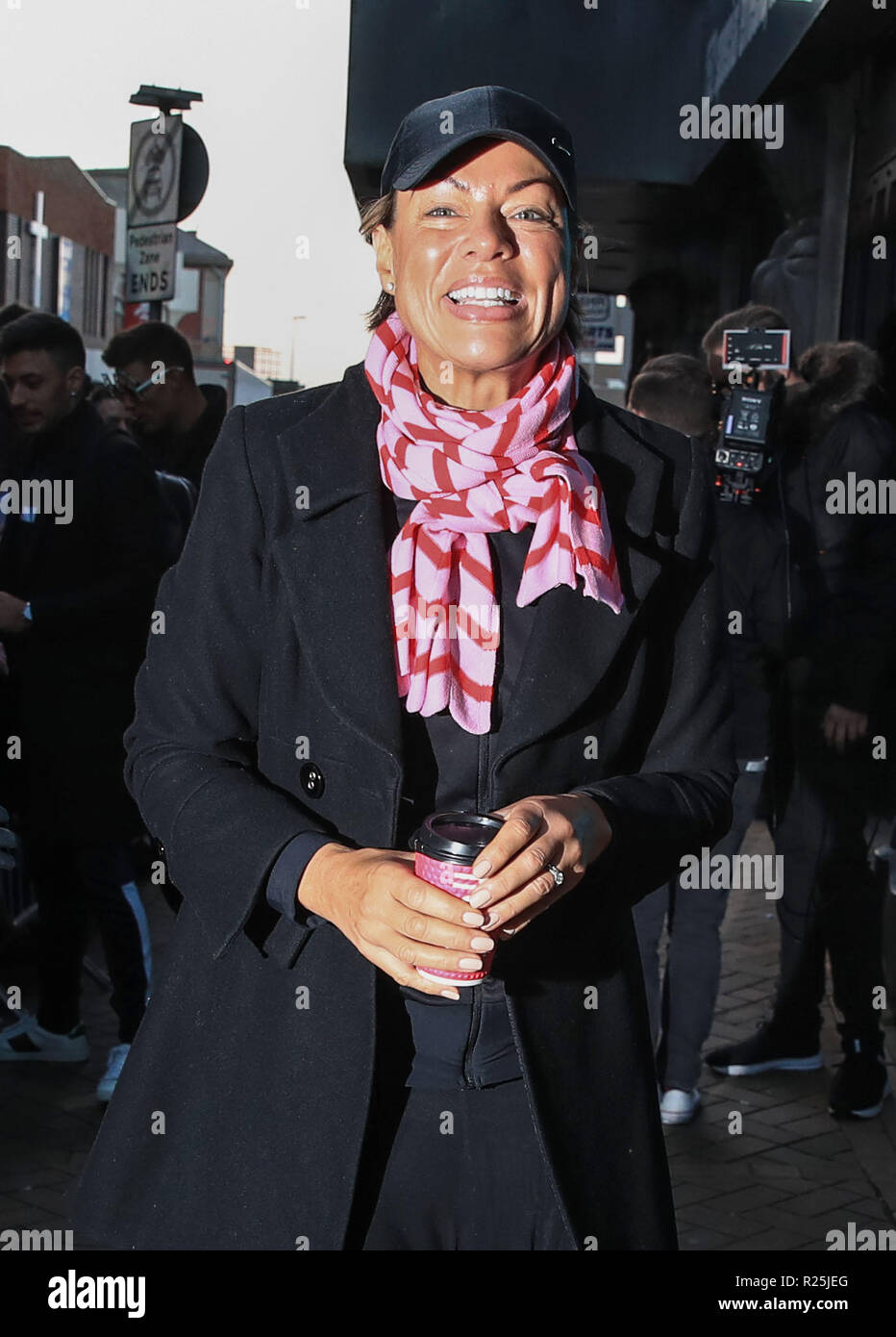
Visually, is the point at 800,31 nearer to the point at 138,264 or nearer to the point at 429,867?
the point at 138,264

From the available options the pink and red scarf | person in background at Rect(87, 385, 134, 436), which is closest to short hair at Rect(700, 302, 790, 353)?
person in background at Rect(87, 385, 134, 436)

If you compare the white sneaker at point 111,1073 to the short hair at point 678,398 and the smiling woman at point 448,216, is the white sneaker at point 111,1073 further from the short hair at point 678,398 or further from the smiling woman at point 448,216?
the smiling woman at point 448,216

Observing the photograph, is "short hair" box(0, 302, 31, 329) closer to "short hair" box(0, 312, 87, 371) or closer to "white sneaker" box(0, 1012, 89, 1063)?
"short hair" box(0, 312, 87, 371)

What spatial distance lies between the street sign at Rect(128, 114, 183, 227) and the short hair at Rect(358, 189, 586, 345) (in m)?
7.87

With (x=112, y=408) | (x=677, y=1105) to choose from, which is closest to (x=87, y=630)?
(x=677, y=1105)

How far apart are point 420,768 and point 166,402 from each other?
17.6 feet

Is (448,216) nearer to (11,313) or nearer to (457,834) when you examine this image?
(457,834)

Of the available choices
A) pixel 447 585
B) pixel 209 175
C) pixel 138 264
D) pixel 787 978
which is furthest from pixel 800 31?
pixel 447 585

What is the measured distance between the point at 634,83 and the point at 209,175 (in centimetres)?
453

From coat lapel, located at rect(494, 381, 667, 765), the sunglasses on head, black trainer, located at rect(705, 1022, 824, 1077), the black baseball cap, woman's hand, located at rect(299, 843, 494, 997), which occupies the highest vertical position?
the sunglasses on head

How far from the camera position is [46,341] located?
5.68m

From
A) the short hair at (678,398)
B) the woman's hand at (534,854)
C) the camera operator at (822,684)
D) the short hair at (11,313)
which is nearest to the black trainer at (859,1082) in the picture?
the camera operator at (822,684)

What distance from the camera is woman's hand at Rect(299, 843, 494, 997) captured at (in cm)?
169
